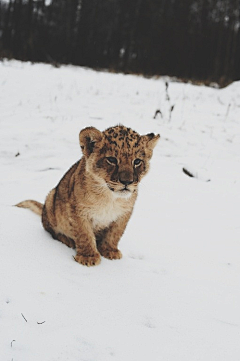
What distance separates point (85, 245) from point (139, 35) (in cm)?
2663

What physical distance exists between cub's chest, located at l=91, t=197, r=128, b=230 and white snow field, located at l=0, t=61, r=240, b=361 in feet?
1.26

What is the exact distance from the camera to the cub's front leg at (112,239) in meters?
3.38

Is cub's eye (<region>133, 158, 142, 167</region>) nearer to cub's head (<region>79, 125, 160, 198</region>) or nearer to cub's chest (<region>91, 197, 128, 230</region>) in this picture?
cub's head (<region>79, 125, 160, 198</region>)

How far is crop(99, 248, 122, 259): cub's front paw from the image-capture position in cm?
347

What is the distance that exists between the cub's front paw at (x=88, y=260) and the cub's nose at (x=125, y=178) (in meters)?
0.78

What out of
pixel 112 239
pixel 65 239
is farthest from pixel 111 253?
pixel 65 239

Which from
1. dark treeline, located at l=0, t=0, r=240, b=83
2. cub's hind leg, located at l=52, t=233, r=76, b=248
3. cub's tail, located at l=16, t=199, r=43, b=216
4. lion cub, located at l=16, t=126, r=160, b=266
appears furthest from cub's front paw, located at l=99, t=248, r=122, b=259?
dark treeline, located at l=0, t=0, r=240, b=83

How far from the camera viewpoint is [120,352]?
214 centimetres

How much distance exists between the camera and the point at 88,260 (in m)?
3.22

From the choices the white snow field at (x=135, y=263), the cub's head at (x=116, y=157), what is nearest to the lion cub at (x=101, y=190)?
the cub's head at (x=116, y=157)

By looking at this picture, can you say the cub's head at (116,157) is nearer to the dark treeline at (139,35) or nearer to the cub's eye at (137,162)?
the cub's eye at (137,162)

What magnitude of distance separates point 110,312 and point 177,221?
2.19 m

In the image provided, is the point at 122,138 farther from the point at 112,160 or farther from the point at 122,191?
the point at 122,191

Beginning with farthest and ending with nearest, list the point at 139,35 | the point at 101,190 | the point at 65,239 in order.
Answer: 1. the point at 139,35
2. the point at 65,239
3. the point at 101,190
